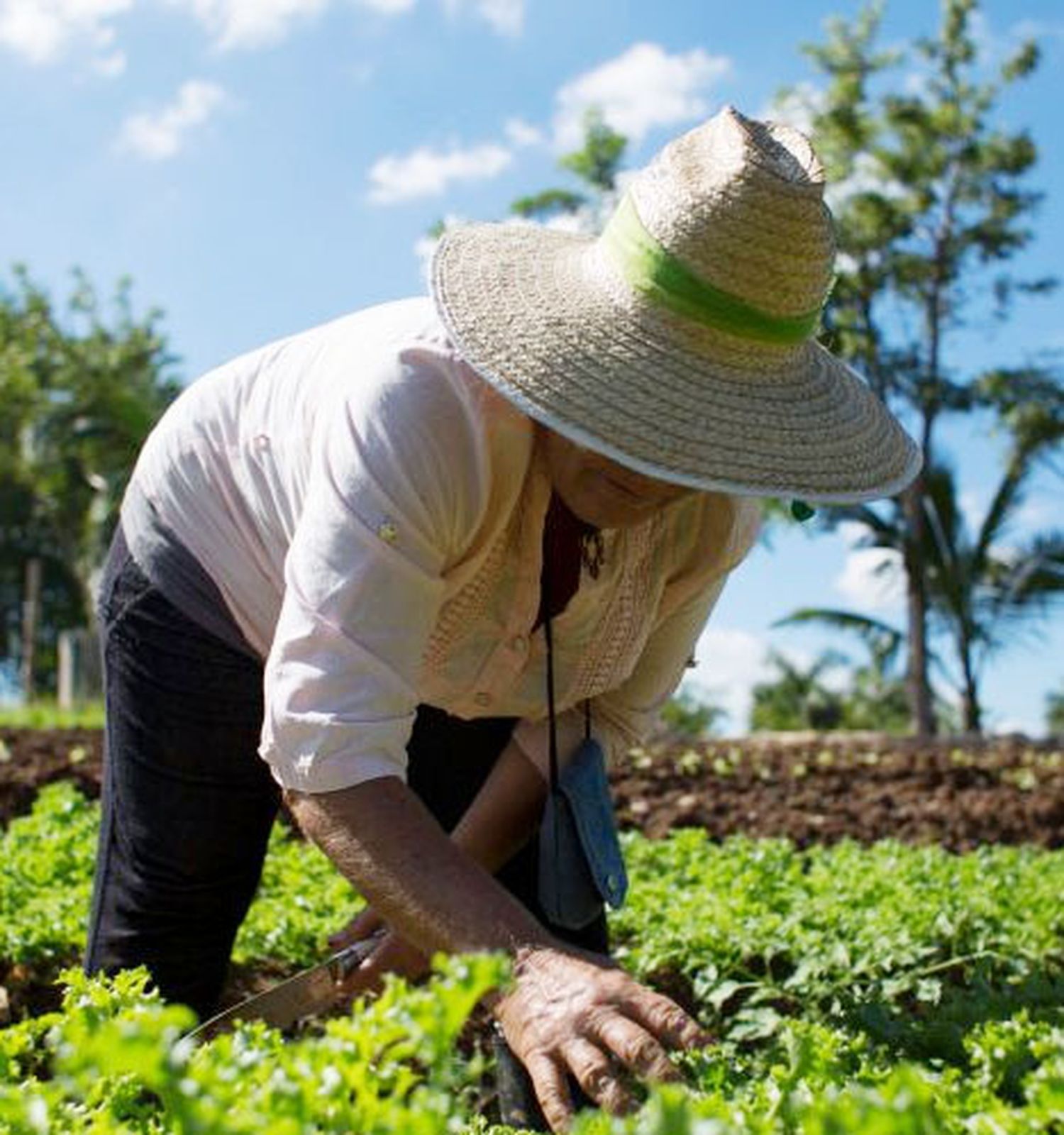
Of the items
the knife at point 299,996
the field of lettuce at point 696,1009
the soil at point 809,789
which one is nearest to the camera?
the field of lettuce at point 696,1009

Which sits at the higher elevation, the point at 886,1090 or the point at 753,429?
the point at 753,429

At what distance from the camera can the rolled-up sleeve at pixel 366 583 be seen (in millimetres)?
2209

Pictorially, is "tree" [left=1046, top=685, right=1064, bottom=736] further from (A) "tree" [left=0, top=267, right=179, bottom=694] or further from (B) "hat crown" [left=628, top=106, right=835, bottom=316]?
(B) "hat crown" [left=628, top=106, right=835, bottom=316]

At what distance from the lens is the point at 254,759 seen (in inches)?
120

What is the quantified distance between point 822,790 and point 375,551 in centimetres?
682

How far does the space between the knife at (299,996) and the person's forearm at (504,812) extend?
0.75ft

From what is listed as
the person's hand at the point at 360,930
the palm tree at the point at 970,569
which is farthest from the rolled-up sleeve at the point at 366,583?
the palm tree at the point at 970,569

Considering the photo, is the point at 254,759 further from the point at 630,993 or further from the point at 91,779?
the point at 91,779

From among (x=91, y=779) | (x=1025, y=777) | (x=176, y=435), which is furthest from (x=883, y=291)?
(x=176, y=435)

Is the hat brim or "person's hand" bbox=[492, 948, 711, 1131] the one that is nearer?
"person's hand" bbox=[492, 948, 711, 1131]

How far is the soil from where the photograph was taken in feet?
24.4

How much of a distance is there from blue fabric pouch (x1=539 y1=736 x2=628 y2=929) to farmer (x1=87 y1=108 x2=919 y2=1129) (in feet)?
0.05

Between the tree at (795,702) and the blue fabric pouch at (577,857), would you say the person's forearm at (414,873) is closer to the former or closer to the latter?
the blue fabric pouch at (577,857)

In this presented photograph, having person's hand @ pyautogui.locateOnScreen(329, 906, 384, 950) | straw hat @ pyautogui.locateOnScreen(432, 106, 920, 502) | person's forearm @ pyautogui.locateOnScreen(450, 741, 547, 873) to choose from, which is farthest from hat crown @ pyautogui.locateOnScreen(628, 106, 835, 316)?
person's hand @ pyautogui.locateOnScreen(329, 906, 384, 950)
